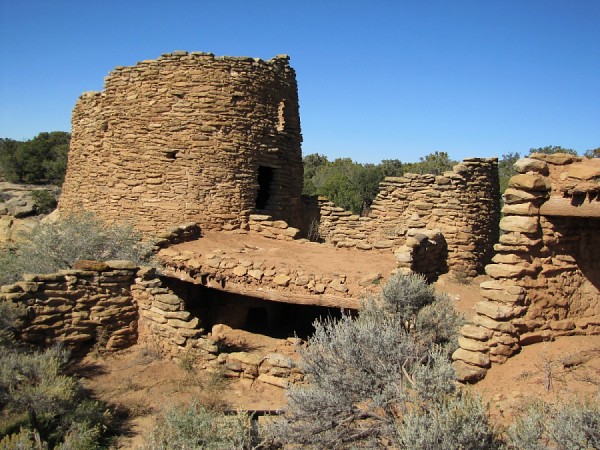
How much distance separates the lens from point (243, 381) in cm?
674

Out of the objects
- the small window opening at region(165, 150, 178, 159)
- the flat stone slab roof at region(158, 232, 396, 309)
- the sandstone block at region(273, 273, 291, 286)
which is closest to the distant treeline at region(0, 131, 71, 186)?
the small window opening at region(165, 150, 178, 159)

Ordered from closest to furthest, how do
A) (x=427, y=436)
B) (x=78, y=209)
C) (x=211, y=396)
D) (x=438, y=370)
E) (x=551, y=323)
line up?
(x=427, y=436)
(x=438, y=370)
(x=551, y=323)
(x=211, y=396)
(x=78, y=209)

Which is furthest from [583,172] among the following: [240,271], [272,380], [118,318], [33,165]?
[33,165]

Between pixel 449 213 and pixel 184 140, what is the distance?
642 centimetres

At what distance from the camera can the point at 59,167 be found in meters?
26.8

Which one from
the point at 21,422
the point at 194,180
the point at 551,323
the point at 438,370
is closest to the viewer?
the point at 438,370

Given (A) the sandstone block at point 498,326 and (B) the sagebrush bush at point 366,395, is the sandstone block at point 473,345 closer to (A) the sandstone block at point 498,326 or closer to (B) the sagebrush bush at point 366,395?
(A) the sandstone block at point 498,326

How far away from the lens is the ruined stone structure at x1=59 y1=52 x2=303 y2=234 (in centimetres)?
1066

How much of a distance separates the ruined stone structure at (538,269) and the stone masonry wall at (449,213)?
525 cm

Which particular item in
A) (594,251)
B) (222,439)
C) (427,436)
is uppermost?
(594,251)

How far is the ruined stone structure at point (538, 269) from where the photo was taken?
4789 millimetres

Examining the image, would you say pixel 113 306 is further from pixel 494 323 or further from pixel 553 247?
pixel 553 247

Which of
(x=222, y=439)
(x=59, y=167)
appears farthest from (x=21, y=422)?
(x=59, y=167)

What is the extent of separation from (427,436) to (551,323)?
260 centimetres
